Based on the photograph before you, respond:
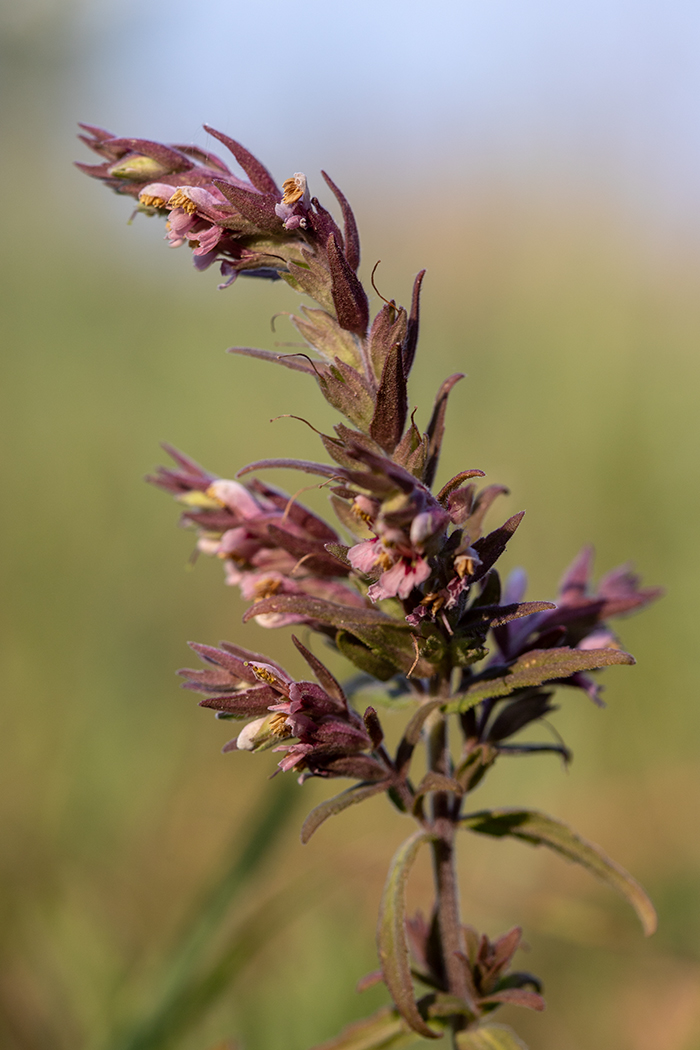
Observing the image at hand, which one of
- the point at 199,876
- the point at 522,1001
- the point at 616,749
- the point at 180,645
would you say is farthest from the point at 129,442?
the point at 522,1001

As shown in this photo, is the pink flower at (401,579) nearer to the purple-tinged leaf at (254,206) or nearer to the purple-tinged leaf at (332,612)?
the purple-tinged leaf at (332,612)

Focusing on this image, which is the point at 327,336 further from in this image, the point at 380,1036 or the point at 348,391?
the point at 380,1036

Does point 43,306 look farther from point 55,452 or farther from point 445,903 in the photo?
point 445,903

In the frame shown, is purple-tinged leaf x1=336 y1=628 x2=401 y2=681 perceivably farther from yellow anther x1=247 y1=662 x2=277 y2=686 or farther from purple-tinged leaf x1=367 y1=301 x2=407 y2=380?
purple-tinged leaf x1=367 y1=301 x2=407 y2=380

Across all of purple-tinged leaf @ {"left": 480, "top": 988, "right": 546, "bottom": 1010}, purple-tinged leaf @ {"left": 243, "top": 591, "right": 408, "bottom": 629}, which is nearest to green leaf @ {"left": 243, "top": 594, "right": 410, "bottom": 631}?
purple-tinged leaf @ {"left": 243, "top": 591, "right": 408, "bottom": 629}

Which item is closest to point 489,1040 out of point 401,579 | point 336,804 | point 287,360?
point 336,804

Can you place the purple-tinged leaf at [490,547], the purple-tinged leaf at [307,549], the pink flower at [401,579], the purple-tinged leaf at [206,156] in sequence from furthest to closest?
the purple-tinged leaf at [307,549] < the purple-tinged leaf at [206,156] < the purple-tinged leaf at [490,547] < the pink flower at [401,579]

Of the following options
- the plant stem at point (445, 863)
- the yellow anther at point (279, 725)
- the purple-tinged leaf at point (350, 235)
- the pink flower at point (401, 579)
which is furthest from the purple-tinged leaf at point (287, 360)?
the plant stem at point (445, 863)

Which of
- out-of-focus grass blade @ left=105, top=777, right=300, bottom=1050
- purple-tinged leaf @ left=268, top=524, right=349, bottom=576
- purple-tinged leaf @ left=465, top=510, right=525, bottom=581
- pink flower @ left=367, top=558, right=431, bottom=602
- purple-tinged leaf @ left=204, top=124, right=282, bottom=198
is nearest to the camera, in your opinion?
pink flower @ left=367, top=558, right=431, bottom=602
